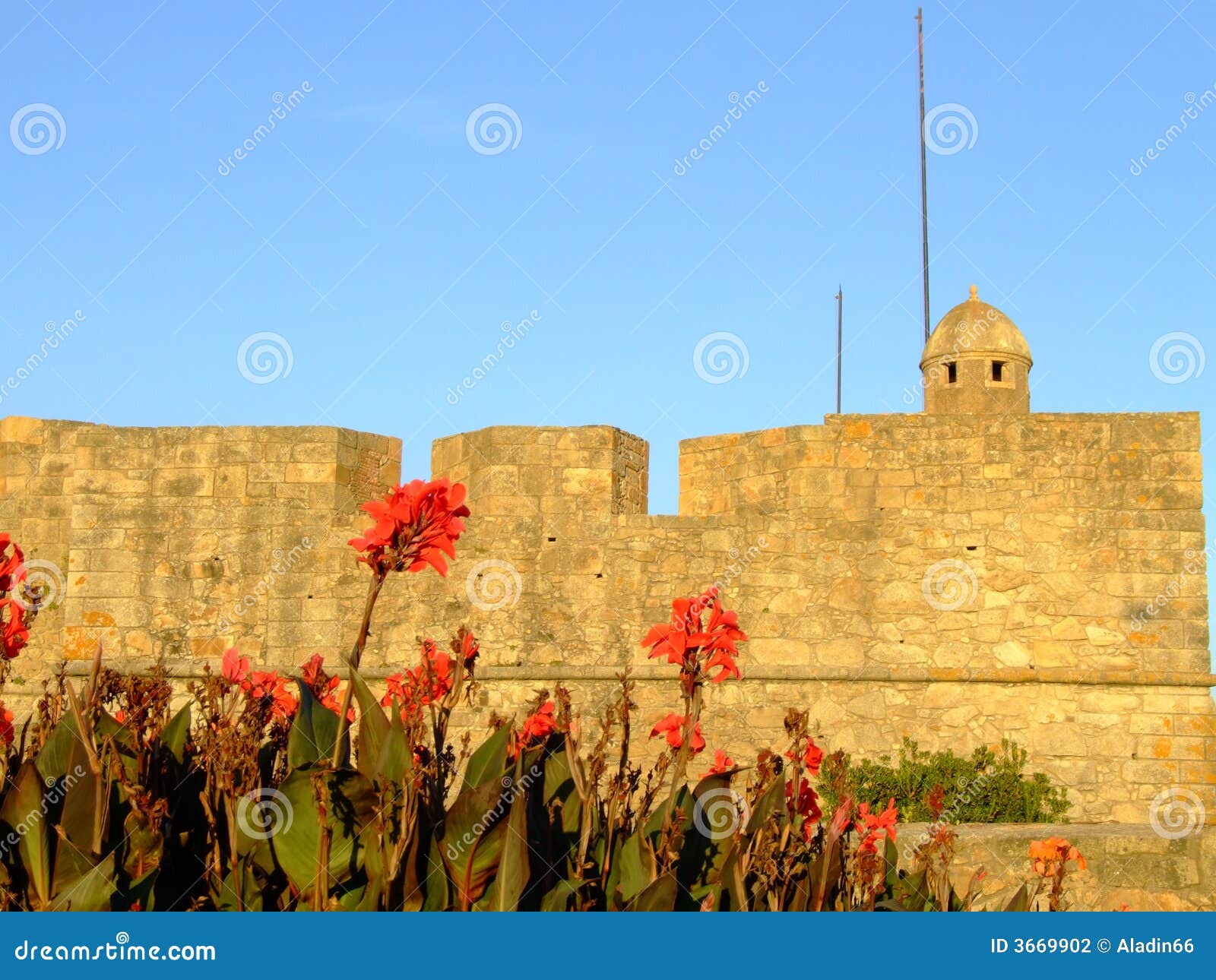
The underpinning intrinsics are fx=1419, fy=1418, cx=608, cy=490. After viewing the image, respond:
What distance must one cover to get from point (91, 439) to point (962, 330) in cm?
575

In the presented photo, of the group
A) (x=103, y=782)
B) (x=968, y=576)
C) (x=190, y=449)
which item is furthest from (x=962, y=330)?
(x=103, y=782)

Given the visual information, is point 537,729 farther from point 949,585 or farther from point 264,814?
point 949,585

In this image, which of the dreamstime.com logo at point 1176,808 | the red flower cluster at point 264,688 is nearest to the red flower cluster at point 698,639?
the red flower cluster at point 264,688

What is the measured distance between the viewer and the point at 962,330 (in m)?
9.27

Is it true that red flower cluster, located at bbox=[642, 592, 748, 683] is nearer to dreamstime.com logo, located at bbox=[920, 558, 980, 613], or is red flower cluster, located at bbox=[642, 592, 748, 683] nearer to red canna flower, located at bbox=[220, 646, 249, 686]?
red canna flower, located at bbox=[220, 646, 249, 686]

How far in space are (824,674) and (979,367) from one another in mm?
2271

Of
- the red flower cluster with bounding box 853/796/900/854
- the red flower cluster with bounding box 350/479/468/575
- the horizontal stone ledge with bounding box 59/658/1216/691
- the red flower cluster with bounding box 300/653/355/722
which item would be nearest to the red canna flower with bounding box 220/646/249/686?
the red flower cluster with bounding box 300/653/355/722

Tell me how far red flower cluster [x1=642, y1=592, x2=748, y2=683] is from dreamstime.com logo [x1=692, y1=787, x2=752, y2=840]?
36 centimetres

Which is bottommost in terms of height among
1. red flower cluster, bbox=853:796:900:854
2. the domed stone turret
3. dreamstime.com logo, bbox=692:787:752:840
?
red flower cluster, bbox=853:796:900:854

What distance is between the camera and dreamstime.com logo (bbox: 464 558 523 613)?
8.87m

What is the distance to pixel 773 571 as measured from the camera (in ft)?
28.8

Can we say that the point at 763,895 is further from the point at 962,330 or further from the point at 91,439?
the point at 91,439

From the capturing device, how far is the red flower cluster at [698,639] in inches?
119

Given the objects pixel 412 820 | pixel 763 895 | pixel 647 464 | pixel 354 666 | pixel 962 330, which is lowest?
pixel 763 895
